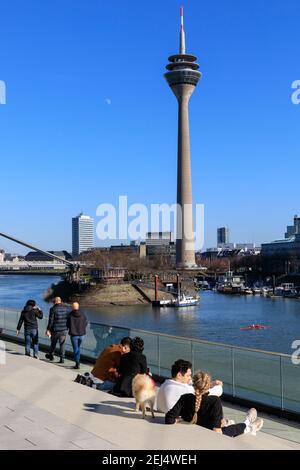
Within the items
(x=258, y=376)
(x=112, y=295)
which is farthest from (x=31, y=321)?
(x=112, y=295)

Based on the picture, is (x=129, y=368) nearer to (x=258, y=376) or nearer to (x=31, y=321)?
(x=258, y=376)

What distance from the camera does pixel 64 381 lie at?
25.7 ft

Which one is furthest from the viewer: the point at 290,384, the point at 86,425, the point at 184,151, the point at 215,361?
the point at 184,151

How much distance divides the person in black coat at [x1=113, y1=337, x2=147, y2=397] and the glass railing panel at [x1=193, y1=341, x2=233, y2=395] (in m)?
1.27

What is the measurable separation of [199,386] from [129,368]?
184 cm

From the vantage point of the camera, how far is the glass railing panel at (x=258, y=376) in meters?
7.17

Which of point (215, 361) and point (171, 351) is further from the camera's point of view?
point (171, 351)

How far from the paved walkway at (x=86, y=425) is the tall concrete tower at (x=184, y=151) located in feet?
336

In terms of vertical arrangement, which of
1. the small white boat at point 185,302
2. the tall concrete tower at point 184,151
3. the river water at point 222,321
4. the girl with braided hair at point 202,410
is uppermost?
the tall concrete tower at point 184,151

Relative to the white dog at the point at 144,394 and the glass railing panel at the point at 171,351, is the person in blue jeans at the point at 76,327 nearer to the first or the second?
the glass railing panel at the point at 171,351

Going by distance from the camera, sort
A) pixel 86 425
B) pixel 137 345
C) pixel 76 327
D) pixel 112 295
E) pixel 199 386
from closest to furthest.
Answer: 1. pixel 199 386
2. pixel 86 425
3. pixel 137 345
4. pixel 76 327
5. pixel 112 295

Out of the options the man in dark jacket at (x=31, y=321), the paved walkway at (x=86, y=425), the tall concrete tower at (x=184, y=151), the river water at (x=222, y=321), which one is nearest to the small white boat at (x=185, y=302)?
the river water at (x=222, y=321)

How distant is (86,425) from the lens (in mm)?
5609

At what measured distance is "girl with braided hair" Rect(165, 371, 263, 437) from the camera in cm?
541
